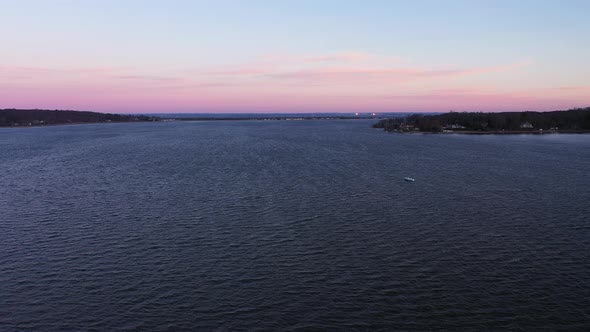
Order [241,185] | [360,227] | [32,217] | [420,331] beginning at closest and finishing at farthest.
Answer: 1. [420,331]
2. [360,227]
3. [32,217]
4. [241,185]

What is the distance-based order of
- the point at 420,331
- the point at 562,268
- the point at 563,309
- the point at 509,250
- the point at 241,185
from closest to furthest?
the point at 420,331 < the point at 563,309 < the point at 562,268 < the point at 509,250 < the point at 241,185

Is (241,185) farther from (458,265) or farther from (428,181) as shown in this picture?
(458,265)

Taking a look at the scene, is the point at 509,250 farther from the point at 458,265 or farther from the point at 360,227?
the point at 360,227

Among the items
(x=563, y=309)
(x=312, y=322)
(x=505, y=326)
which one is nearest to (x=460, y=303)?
(x=505, y=326)

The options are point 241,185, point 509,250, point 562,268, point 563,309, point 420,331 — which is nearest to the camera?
point 420,331

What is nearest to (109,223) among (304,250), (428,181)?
(304,250)

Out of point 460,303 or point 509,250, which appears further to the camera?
point 509,250
